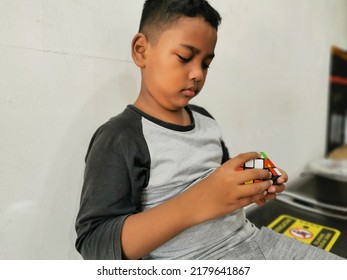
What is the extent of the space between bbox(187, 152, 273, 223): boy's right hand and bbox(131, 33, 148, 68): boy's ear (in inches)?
7.8

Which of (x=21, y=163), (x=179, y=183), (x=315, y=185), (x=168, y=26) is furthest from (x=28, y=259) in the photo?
(x=315, y=185)

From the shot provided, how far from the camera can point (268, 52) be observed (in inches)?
29.0

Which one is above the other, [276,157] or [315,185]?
[276,157]

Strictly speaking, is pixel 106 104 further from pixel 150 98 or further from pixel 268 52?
pixel 268 52

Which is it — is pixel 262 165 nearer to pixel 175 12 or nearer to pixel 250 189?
pixel 250 189

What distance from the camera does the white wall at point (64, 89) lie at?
40 centimetres

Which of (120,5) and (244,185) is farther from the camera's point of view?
(120,5)

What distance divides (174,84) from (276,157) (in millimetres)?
534

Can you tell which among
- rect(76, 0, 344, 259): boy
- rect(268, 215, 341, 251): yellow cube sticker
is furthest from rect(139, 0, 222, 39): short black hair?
rect(268, 215, 341, 251): yellow cube sticker

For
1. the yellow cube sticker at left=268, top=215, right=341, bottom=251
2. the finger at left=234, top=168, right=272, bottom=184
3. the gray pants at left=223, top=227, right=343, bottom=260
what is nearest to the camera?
the finger at left=234, top=168, right=272, bottom=184

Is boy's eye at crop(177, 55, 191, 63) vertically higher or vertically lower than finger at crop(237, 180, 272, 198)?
higher

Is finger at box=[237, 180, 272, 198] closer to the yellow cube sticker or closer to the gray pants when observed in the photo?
the gray pants

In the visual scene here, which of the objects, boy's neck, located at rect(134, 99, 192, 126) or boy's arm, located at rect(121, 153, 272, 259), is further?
boy's neck, located at rect(134, 99, 192, 126)

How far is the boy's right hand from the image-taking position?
33cm
